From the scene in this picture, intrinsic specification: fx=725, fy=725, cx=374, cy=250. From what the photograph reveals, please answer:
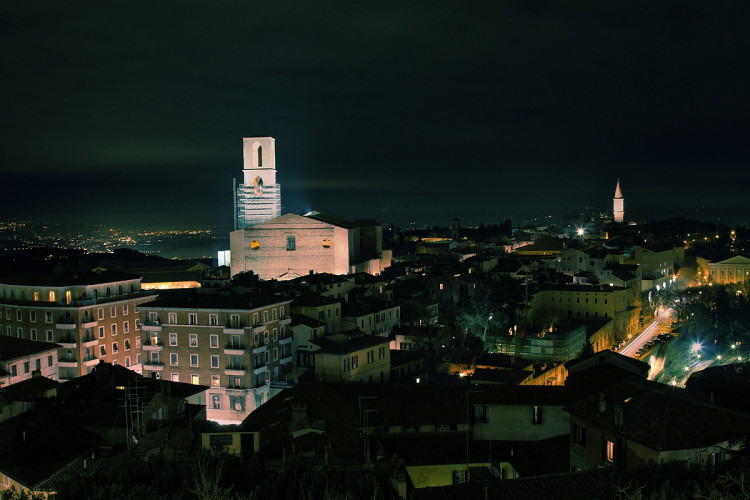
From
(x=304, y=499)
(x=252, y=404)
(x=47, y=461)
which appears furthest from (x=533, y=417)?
(x=252, y=404)

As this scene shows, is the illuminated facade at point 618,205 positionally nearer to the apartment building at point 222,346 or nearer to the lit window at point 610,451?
the apartment building at point 222,346

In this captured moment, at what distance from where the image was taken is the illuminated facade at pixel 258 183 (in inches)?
2418

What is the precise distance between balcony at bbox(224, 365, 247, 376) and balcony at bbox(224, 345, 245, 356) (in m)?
0.48

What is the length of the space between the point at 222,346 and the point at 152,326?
9.61ft

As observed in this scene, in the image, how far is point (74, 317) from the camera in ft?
98.9

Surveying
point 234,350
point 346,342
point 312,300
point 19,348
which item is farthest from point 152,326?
point 346,342

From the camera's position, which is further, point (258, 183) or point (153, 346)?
point (258, 183)

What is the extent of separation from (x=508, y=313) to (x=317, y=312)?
12333 millimetres

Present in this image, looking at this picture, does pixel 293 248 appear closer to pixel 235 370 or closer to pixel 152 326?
pixel 152 326

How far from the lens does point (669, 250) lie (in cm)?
5725

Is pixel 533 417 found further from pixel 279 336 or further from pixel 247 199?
pixel 247 199

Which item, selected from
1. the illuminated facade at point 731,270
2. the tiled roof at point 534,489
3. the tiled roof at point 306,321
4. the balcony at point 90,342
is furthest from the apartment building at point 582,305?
the tiled roof at point 534,489

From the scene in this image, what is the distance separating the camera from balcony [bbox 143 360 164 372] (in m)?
26.6

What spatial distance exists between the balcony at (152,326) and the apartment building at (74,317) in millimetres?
4656
